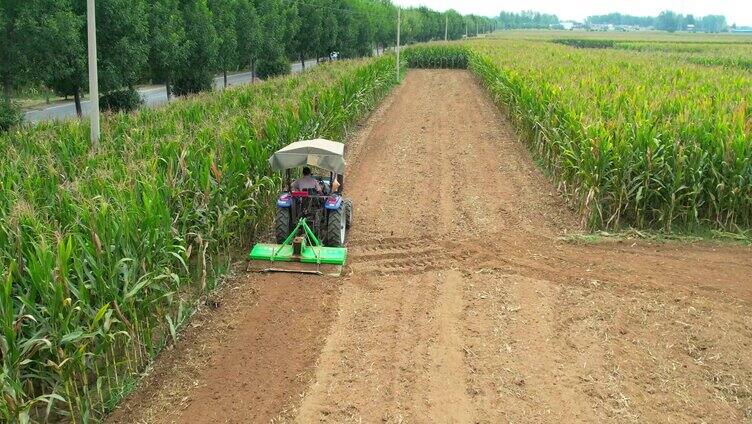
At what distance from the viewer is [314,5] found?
38562mm

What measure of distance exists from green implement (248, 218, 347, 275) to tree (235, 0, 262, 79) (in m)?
20.7

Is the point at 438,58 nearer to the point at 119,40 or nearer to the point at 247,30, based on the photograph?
the point at 247,30

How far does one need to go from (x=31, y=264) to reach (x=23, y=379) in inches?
35.3

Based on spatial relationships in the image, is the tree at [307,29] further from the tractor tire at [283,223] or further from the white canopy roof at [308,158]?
the tractor tire at [283,223]

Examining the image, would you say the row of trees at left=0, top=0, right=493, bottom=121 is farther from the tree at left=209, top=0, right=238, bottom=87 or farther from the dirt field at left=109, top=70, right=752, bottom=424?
the dirt field at left=109, top=70, right=752, bottom=424

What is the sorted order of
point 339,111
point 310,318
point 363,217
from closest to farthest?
1. point 310,318
2. point 363,217
3. point 339,111

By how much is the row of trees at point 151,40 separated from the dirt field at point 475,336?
9177mm

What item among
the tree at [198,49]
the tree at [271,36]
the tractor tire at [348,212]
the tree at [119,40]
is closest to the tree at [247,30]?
the tree at [271,36]

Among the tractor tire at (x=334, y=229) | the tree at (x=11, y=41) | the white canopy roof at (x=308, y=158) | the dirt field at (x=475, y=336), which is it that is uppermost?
the tree at (x=11, y=41)

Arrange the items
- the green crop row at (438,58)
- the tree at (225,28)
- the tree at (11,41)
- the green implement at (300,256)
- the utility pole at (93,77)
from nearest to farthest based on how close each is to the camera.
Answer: the green implement at (300,256), the utility pole at (93,77), the tree at (11,41), the tree at (225,28), the green crop row at (438,58)

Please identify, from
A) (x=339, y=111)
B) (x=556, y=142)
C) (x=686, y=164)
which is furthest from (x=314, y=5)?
(x=686, y=164)

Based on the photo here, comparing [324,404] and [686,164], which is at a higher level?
[686,164]

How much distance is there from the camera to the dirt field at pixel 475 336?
5.27 metres

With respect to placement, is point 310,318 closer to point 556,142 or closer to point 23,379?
point 23,379
